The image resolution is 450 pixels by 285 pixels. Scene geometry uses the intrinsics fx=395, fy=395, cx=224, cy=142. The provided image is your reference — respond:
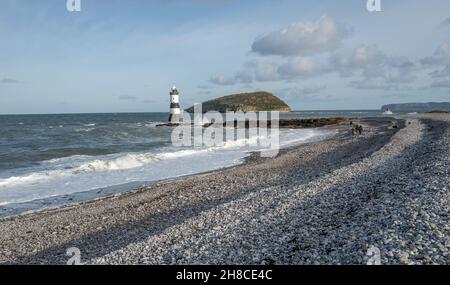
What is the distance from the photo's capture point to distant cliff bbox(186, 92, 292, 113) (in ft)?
525

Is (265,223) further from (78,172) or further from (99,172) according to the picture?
(78,172)

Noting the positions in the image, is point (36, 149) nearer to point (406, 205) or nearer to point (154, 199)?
point (154, 199)

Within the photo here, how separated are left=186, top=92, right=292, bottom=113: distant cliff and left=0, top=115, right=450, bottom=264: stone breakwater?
143083 millimetres

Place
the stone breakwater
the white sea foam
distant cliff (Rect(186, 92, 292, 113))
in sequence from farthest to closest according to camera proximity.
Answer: distant cliff (Rect(186, 92, 292, 113)) → the white sea foam → the stone breakwater

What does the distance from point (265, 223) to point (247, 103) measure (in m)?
154

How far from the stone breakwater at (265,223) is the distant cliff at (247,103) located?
143 m

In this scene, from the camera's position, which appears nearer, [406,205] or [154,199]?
[406,205]

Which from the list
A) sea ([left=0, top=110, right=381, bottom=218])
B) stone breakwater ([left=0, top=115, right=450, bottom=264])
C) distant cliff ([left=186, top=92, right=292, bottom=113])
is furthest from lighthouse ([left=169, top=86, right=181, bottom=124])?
distant cliff ([left=186, top=92, right=292, bottom=113])

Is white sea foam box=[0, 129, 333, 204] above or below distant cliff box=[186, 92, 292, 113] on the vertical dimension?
below

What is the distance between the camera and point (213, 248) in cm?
803

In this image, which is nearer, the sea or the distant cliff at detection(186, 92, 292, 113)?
the sea

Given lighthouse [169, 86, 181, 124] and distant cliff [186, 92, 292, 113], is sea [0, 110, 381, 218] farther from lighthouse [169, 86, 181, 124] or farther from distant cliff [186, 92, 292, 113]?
distant cliff [186, 92, 292, 113]
